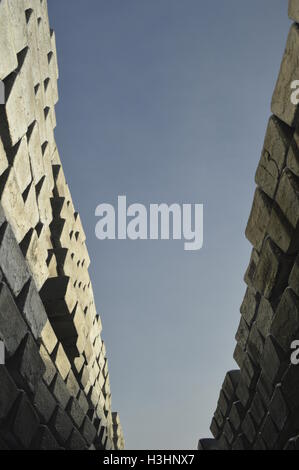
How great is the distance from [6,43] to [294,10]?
2205 millimetres

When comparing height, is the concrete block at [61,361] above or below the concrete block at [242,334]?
below

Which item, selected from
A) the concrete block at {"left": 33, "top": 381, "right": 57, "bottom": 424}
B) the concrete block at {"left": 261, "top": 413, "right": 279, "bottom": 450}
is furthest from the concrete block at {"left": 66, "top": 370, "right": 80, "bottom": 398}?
the concrete block at {"left": 261, "top": 413, "right": 279, "bottom": 450}

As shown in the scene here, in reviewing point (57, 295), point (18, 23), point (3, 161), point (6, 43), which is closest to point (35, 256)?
point (57, 295)

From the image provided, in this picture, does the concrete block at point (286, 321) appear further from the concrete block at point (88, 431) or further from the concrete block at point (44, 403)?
the concrete block at point (88, 431)

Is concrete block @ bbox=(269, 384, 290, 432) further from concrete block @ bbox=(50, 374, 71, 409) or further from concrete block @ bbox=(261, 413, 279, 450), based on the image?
concrete block @ bbox=(50, 374, 71, 409)

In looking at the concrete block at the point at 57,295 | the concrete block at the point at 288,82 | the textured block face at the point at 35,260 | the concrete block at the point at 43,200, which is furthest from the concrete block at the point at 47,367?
the concrete block at the point at 288,82

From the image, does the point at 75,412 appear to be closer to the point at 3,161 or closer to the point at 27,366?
the point at 27,366

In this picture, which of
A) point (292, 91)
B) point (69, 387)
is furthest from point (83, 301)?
point (292, 91)

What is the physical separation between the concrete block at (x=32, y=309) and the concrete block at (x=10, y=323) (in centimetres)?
15

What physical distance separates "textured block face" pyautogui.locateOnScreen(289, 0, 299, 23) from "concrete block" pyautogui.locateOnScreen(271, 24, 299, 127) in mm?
60

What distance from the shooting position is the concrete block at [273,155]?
3854 mm

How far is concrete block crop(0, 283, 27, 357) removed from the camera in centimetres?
349
